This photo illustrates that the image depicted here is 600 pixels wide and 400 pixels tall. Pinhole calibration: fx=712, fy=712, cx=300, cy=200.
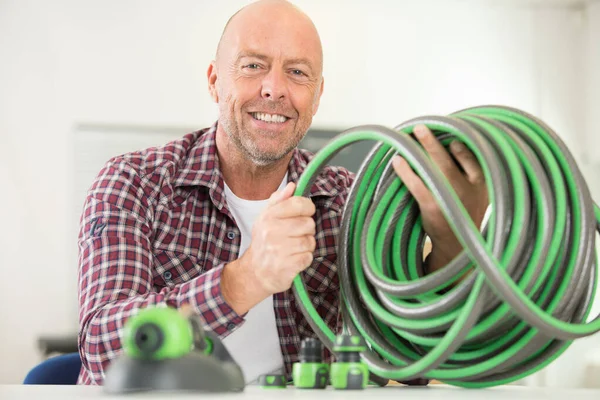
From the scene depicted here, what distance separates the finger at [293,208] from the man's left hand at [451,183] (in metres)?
0.13

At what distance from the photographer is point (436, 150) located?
36.8 inches

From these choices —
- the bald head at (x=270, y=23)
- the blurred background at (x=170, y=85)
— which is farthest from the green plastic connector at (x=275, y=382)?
the blurred background at (x=170, y=85)

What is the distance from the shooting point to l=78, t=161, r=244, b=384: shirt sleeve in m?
1.00

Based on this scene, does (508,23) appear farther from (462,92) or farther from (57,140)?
(57,140)

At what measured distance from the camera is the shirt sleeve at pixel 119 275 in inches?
39.5

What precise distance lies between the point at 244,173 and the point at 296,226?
0.62 metres

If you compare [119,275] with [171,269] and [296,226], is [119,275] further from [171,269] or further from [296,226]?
[296,226]

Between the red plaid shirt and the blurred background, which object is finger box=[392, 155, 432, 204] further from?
the blurred background

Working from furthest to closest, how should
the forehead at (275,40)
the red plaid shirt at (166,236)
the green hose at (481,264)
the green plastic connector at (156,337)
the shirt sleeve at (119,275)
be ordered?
the forehead at (275,40) → the red plaid shirt at (166,236) → the shirt sleeve at (119,275) → the green hose at (481,264) → the green plastic connector at (156,337)

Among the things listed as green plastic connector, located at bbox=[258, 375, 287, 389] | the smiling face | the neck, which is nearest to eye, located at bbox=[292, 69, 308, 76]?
the smiling face

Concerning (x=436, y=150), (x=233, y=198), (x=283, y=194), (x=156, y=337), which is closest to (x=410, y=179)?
(x=436, y=150)

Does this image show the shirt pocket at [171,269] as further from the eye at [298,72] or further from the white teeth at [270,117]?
the eye at [298,72]

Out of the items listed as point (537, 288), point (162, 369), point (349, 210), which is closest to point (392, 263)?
point (349, 210)

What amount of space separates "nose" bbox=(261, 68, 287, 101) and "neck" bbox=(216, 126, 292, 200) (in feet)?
0.51
